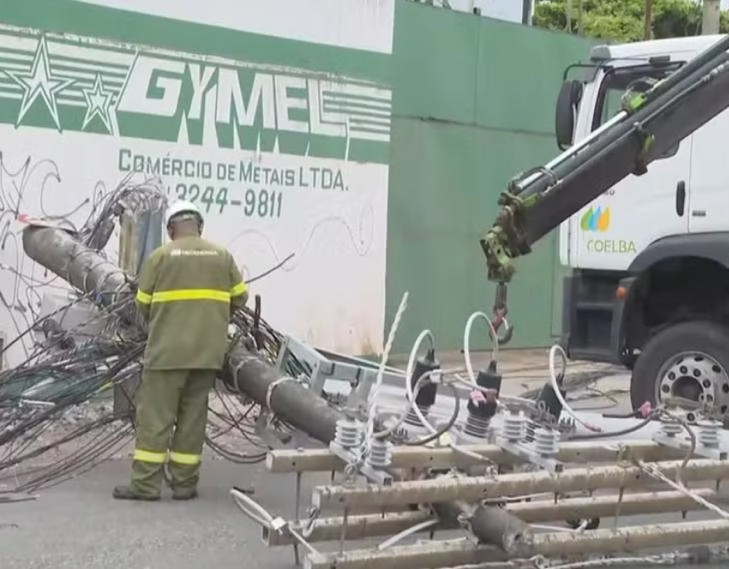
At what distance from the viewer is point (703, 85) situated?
7844 millimetres

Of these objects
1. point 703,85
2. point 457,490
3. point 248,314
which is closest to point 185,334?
point 248,314

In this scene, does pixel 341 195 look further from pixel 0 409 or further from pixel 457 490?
pixel 457 490

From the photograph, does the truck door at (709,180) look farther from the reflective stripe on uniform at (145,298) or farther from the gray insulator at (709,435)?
the reflective stripe on uniform at (145,298)

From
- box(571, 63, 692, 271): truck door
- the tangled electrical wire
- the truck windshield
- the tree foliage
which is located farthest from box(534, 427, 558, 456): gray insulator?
the tree foliage

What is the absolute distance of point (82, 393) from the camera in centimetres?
817

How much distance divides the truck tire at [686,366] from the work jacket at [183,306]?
333cm

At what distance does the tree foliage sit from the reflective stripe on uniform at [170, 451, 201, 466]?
25.4m

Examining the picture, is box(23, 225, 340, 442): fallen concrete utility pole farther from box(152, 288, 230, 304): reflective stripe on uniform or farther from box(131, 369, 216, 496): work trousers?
box(152, 288, 230, 304): reflective stripe on uniform

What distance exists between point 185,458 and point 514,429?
8.08ft

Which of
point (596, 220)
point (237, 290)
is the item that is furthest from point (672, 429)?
point (596, 220)

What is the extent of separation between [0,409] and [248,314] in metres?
1.80

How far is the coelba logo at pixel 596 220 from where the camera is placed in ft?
31.9

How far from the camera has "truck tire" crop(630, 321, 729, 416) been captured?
880 cm

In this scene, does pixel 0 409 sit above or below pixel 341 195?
below
